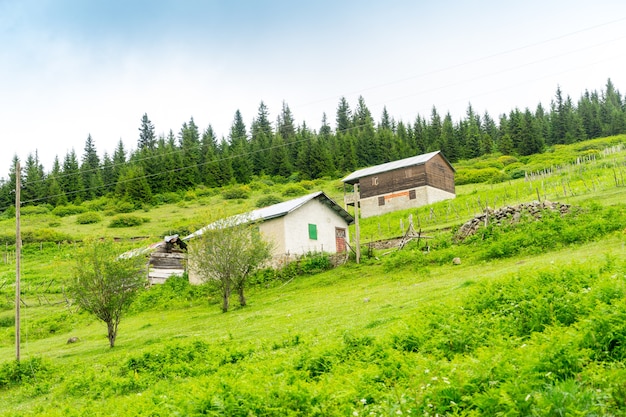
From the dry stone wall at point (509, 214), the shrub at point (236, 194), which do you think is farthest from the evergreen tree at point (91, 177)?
the dry stone wall at point (509, 214)

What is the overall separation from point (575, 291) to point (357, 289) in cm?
1707

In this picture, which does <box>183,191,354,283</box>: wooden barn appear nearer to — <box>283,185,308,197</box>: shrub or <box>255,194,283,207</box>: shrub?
<box>255,194,283,207</box>: shrub

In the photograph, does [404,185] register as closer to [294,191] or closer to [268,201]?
[268,201]

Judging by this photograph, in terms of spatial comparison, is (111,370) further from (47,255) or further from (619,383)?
(47,255)

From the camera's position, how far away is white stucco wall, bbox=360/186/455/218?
6381 centimetres

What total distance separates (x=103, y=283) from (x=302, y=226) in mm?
19521

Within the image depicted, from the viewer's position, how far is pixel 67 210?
9562 cm

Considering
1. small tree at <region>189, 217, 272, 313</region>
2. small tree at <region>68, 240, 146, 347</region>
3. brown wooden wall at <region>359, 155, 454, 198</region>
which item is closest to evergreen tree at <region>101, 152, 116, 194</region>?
brown wooden wall at <region>359, 155, 454, 198</region>

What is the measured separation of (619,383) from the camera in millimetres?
6852

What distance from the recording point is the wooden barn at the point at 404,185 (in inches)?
2532

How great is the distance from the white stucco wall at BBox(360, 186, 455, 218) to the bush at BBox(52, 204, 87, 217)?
185ft

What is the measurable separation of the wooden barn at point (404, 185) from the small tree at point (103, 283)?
43794mm

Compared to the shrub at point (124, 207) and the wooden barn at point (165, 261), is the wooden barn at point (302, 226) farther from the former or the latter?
the shrub at point (124, 207)

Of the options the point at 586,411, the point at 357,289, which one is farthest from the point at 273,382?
the point at 357,289
